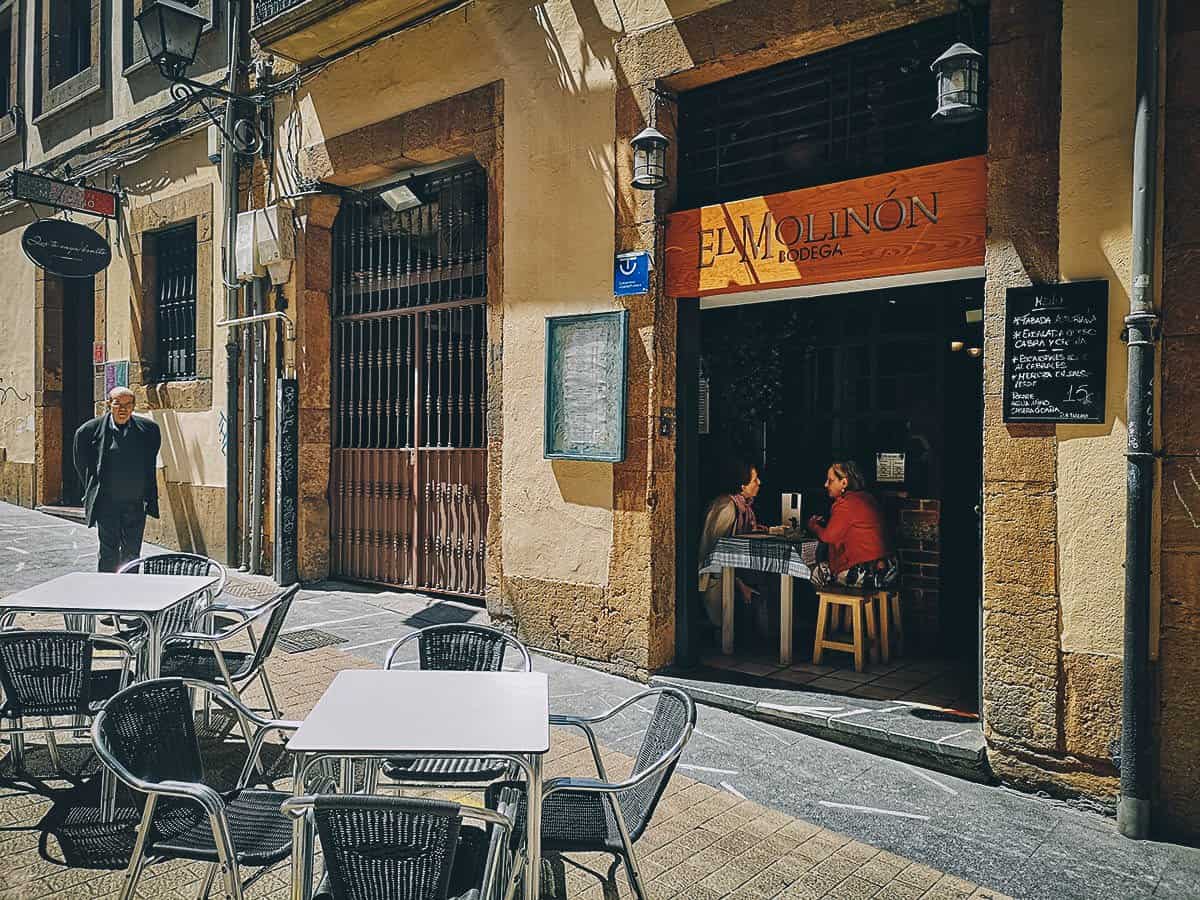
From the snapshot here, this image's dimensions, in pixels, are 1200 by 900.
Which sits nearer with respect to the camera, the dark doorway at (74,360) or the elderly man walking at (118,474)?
the elderly man walking at (118,474)

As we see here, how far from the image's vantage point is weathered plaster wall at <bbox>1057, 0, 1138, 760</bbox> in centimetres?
412

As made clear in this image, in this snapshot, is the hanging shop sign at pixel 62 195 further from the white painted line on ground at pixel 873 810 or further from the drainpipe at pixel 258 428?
the white painted line on ground at pixel 873 810

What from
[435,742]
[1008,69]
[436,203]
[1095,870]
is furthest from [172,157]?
[1095,870]

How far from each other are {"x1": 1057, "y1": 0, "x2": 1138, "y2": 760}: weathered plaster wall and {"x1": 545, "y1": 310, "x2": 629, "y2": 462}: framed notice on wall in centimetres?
265

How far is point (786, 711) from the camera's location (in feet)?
17.0

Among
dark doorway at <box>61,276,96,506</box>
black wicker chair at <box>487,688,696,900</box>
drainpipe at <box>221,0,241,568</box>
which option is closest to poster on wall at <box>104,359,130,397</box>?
dark doorway at <box>61,276,96,506</box>

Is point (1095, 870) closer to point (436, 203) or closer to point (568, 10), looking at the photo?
point (568, 10)

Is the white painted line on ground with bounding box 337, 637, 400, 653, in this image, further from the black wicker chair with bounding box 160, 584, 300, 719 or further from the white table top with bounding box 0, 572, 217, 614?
the white table top with bounding box 0, 572, 217, 614

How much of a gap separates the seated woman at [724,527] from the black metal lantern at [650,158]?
2.23 metres

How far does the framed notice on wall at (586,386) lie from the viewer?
238 inches

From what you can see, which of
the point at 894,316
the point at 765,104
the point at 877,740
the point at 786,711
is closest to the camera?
the point at 877,740

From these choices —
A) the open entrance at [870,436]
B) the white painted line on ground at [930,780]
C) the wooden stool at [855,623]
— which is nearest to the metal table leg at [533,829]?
the white painted line on ground at [930,780]

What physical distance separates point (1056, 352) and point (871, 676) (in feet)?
8.22

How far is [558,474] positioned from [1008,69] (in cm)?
357
